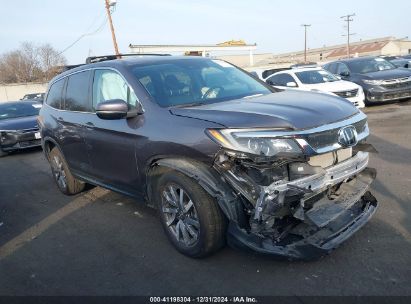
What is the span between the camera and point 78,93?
16.5ft

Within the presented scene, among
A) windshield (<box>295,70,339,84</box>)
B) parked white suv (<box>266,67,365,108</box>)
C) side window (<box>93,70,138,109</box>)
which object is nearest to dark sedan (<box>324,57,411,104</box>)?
parked white suv (<box>266,67,365,108</box>)

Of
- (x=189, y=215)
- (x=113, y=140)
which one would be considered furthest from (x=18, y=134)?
(x=189, y=215)

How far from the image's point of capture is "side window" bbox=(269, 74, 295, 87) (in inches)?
486

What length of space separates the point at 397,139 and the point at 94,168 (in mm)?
5769

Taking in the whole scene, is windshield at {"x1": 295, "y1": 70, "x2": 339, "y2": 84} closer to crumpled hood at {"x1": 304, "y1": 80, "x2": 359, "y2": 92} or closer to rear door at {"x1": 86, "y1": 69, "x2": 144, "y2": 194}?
crumpled hood at {"x1": 304, "y1": 80, "x2": 359, "y2": 92}

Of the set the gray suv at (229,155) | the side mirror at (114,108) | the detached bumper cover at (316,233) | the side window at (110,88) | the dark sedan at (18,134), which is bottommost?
the dark sedan at (18,134)

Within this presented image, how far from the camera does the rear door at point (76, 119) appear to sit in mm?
4816

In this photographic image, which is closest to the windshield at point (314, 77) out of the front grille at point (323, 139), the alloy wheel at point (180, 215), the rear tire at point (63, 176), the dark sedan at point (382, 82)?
the dark sedan at point (382, 82)

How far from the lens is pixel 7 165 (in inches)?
362

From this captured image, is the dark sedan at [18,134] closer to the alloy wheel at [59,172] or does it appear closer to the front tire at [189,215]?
the alloy wheel at [59,172]

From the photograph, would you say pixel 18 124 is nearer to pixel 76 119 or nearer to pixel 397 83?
pixel 76 119

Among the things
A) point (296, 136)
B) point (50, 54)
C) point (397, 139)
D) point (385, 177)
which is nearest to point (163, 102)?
point (296, 136)

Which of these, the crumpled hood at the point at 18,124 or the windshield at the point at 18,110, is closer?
the crumpled hood at the point at 18,124

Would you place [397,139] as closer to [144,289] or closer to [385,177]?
[385,177]
